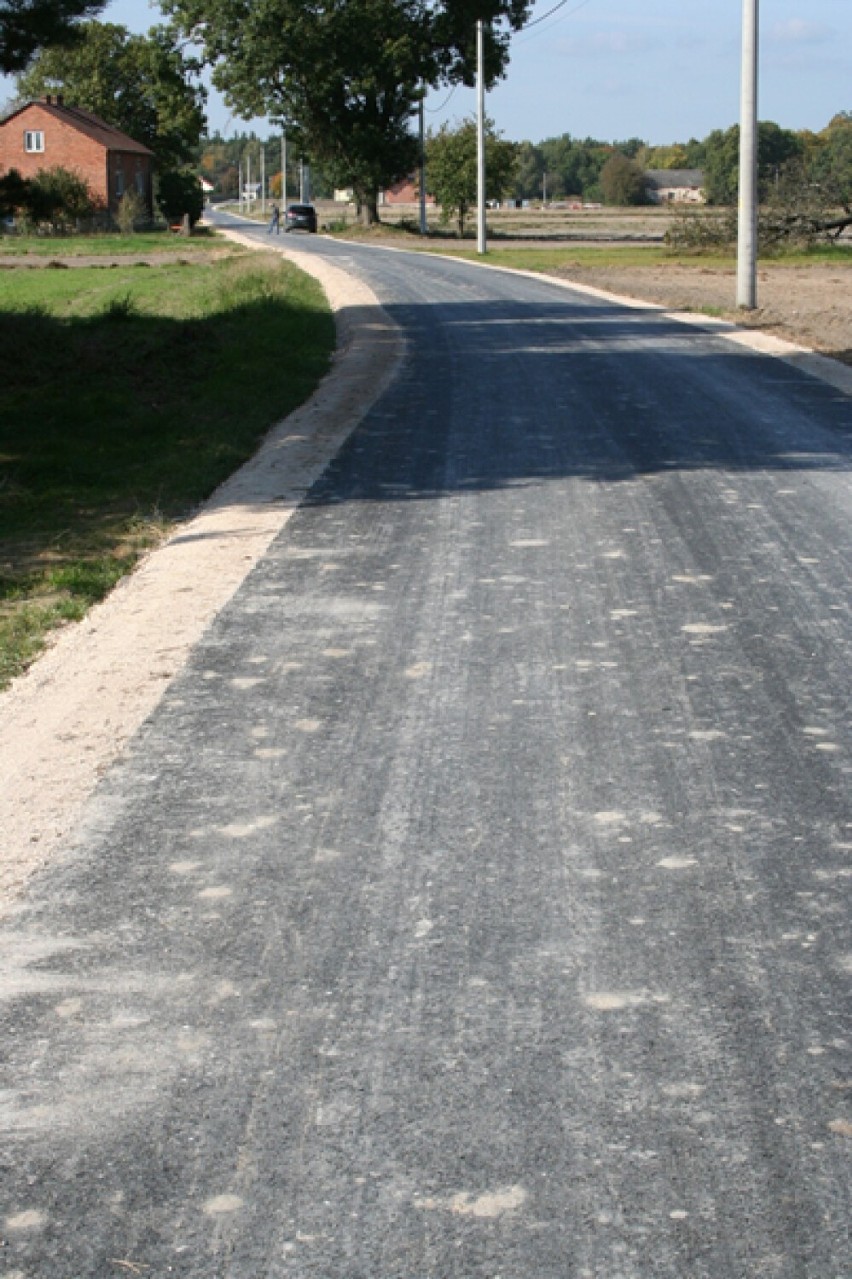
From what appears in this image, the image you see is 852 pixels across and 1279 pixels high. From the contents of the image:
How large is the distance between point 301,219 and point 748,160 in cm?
6228

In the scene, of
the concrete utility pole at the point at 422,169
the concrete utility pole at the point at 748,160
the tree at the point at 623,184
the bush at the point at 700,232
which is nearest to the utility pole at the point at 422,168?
the concrete utility pole at the point at 422,169

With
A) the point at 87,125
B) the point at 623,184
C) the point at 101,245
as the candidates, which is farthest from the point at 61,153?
the point at 623,184

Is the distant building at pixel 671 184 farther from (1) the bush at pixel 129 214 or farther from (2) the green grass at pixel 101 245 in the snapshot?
(2) the green grass at pixel 101 245

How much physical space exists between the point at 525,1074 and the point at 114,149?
85.7 metres

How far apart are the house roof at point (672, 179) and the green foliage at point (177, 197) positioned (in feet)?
323

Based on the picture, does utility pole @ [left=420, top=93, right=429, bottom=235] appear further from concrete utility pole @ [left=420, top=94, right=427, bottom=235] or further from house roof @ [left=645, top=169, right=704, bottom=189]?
house roof @ [left=645, top=169, right=704, bottom=189]

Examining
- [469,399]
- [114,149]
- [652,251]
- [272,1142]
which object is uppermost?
[114,149]

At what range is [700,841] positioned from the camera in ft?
15.3

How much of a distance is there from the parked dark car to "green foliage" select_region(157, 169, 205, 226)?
6447mm

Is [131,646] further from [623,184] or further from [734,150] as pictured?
[623,184]

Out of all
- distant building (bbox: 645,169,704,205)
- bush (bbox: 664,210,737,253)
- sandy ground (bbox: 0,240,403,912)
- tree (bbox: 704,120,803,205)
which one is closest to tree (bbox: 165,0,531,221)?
bush (bbox: 664,210,737,253)

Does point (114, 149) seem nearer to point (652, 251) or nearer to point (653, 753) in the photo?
point (652, 251)

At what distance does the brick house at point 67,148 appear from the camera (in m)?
82.6

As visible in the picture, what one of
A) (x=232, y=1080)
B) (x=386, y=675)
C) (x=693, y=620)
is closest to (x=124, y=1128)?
(x=232, y=1080)
